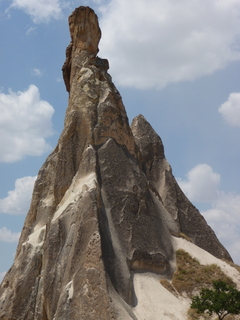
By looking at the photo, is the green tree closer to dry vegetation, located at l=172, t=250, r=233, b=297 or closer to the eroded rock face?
dry vegetation, located at l=172, t=250, r=233, b=297

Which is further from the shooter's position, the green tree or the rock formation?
the green tree

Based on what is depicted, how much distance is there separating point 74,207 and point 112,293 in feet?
12.8

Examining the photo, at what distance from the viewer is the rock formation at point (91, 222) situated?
1166cm

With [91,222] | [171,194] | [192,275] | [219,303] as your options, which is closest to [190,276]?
[192,275]

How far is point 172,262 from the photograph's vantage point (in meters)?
15.4

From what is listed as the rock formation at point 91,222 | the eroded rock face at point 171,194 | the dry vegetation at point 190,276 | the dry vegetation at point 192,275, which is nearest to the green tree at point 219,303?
the dry vegetation at point 190,276

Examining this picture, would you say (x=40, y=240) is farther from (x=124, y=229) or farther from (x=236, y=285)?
(x=236, y=285)

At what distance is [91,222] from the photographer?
12656mm

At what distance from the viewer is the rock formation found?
38.2 feet

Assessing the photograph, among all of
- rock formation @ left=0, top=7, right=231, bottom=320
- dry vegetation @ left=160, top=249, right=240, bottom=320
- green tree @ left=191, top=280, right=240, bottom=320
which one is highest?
A: rock formation @ left=0, top=7, right=231, bottom=320

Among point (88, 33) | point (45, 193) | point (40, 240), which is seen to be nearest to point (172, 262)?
point (40, 240)

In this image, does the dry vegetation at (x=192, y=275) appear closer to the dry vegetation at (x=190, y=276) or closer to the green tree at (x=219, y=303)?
the dry vegetation at (x=190, y=276)

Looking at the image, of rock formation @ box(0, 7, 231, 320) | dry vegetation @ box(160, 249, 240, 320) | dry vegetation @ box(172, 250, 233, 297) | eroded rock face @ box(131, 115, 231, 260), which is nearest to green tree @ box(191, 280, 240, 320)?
dry vegetation @ box(160, 249, 240, 320)

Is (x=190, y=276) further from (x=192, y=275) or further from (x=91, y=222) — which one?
(x=91, y=222)
